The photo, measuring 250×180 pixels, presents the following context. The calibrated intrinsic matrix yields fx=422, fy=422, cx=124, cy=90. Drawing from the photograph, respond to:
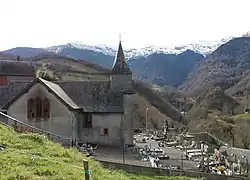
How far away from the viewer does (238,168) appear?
2706 cm

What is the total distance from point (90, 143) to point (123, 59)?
838 cm

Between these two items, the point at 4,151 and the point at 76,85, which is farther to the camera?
the point at 76,85

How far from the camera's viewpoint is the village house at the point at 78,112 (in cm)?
3581

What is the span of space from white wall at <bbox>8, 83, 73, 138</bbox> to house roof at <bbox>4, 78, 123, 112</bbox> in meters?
0.43

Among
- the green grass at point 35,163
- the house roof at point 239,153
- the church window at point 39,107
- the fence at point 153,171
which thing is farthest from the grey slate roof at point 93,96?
the green grass at point 35,163

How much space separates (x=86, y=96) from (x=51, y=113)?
142 inches

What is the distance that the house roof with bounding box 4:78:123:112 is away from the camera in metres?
36.4

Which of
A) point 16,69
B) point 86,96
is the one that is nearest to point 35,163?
point 86,96

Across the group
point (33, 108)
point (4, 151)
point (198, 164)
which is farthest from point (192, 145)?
point (4, 151)

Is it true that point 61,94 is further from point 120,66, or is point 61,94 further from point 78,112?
point 120,66

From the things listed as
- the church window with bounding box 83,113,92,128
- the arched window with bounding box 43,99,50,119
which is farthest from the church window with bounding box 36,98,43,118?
the church window with bounding box 83,113,92,128

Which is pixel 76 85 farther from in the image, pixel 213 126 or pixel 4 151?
pixel 4 151

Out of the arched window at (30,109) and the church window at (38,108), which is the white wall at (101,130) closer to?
the church window at (38,108)

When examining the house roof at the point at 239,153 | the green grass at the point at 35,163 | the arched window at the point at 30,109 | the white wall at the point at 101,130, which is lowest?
the house roof at the point at 239,153
